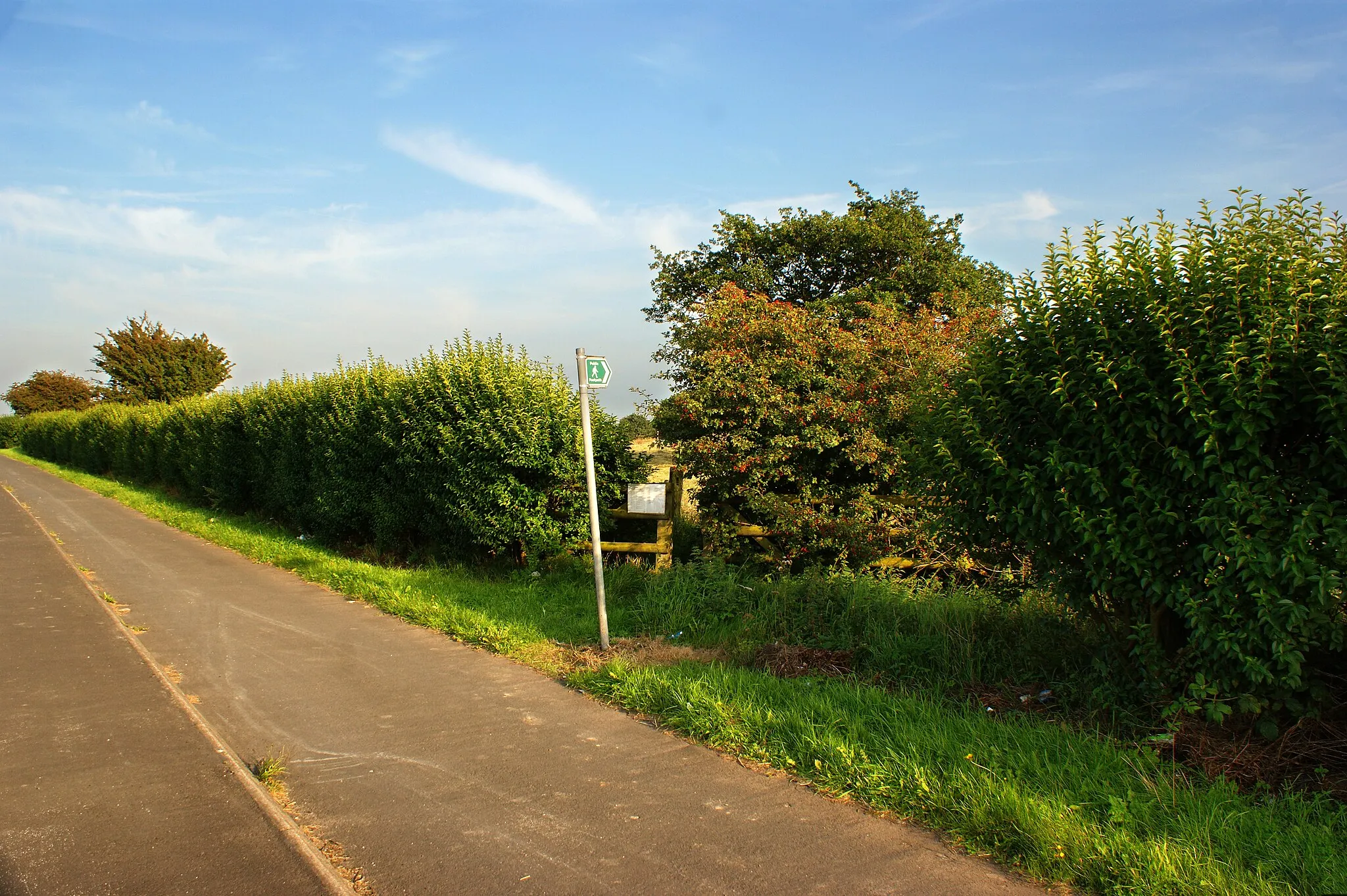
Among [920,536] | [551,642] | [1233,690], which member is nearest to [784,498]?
[920,536]

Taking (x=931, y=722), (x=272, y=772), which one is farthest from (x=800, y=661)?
(x=272, y=772)

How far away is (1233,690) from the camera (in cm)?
453

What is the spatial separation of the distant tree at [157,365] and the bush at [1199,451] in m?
48.8

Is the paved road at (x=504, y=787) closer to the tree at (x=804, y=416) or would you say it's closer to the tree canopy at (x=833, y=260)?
the tree at (x=804, y=416)

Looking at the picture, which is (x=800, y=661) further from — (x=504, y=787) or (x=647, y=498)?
(x=647, y=498)

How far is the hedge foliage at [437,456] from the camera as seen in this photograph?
10.1 metres

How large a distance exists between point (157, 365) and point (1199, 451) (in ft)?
173

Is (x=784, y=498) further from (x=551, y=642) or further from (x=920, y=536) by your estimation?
(x=551, y=642)

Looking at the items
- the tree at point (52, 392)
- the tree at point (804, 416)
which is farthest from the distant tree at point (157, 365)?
the tree at point (804, 416)

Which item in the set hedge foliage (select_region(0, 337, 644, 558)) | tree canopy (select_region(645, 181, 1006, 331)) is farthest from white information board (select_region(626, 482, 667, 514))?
tree canopy (select_region(645, 181, 1006, 331))

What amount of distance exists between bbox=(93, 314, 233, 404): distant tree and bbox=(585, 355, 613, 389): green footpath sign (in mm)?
45397

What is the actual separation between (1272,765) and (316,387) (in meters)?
Answer: 14.2

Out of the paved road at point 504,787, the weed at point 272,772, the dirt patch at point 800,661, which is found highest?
the dirt patch at point 800,661

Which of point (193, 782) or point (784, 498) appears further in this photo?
point (784, 498)
